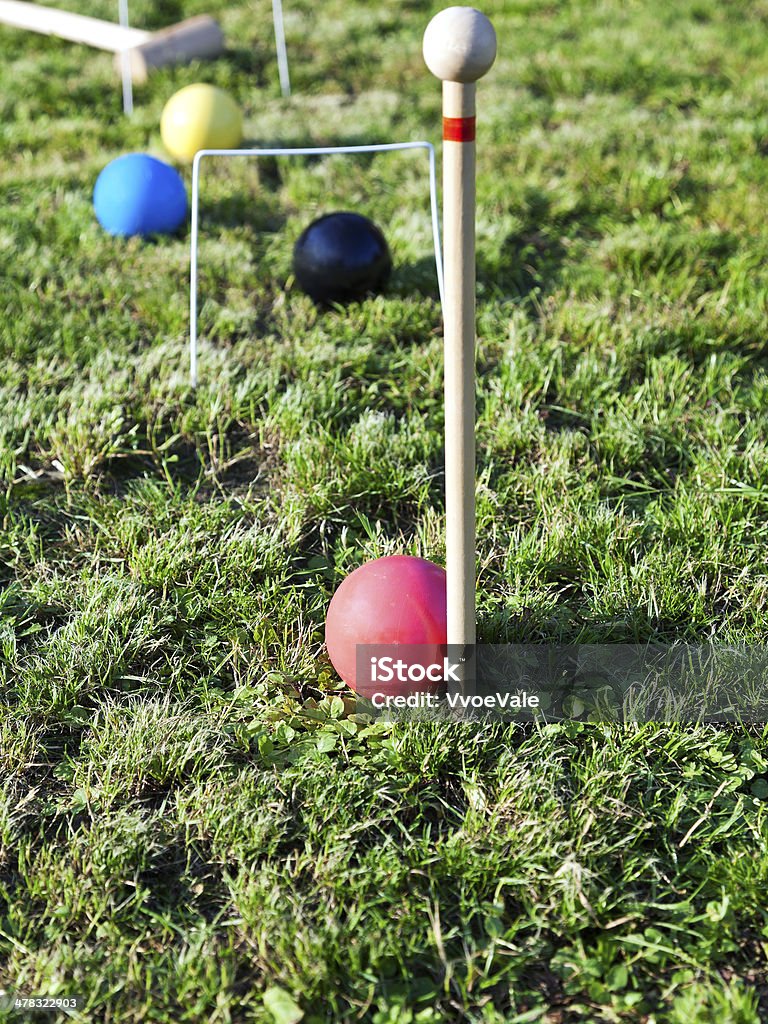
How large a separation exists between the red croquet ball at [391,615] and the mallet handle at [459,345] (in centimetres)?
11

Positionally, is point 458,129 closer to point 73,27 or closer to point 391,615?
point 391,615

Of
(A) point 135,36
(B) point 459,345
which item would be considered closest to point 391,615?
(B) point 459,345

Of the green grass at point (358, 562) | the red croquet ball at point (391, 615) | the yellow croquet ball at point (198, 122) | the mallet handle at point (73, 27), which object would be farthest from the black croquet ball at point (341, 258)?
the mallet handle at point (73, 27)

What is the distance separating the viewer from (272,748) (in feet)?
7.83

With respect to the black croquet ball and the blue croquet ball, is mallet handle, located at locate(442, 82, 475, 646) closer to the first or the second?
the black croquet ball

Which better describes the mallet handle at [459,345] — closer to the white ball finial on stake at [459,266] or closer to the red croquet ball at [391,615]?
the white ball finial on stake at [459,266]

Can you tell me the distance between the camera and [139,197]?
4.52m

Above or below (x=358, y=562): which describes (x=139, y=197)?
above

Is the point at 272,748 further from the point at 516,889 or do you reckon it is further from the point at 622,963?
the point at 622,963

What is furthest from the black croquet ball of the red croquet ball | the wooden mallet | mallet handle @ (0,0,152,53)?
mallet handle @ (0,0,152,53)

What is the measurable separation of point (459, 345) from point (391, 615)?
701 mm

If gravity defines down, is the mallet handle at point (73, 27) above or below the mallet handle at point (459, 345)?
above

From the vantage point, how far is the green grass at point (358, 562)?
2.00 metres

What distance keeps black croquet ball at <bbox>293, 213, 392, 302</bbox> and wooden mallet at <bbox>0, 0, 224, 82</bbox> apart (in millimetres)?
3065
